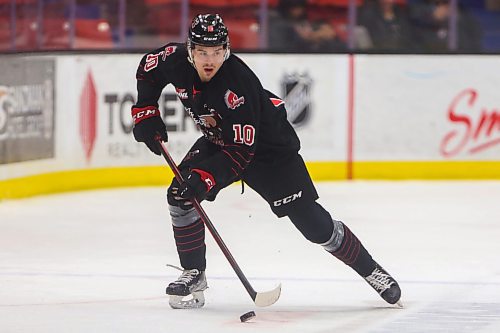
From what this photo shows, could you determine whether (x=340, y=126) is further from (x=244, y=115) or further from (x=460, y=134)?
(x=244, y=115)

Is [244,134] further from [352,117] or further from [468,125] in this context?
[468,125]

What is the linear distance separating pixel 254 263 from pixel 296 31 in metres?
3.78

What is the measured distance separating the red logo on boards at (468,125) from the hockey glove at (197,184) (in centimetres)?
515

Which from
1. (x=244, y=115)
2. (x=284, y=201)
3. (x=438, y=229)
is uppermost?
(x=244, y=115)

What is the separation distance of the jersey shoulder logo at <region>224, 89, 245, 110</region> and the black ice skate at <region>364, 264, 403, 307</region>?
3.02 ft

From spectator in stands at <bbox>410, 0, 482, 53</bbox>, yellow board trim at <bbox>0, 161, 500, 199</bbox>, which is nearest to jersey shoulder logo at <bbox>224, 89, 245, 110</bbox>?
yellow board trim at <bbox>0, 161, 500, 199</bbox>

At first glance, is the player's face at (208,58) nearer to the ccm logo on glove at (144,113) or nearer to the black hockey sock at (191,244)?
the ccm logo on glove at (144,113)

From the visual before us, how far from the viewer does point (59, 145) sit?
842 centimetres

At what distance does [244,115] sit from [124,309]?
35.7 inches

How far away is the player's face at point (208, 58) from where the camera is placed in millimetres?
4504

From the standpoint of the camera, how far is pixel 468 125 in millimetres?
9547

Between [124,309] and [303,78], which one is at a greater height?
[303,78]

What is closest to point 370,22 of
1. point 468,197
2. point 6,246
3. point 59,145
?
point 468,197

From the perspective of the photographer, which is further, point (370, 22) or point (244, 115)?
point (370, 22)
